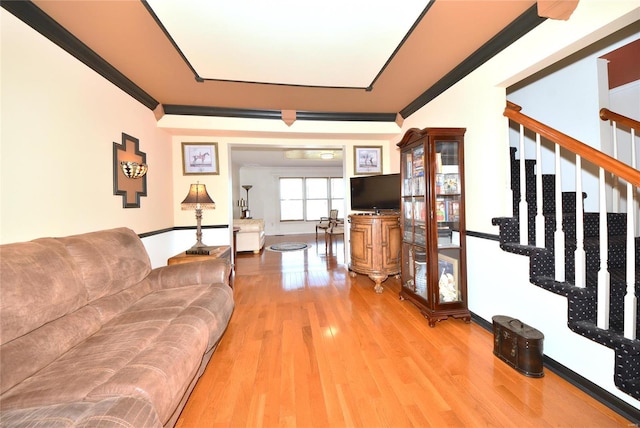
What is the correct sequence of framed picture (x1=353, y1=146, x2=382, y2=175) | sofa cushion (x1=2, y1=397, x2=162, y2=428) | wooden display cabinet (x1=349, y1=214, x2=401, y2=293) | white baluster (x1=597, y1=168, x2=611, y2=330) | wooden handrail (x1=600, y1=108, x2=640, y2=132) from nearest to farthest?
sofa cushion (x1=2, y1=397, x2=162, y2=428) < white baluster (x1=597, y1=168, x2=611, y2=330) < wooden handrail (x1=600, y1=108, x2=640, y2=132) < wooden display cabinet (x1=349, y1=214, x2=401, y2=293) < framed picture (x1=353, y1=146, x2=382, y2=175)

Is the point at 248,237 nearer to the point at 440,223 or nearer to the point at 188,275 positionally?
the point at 188,275

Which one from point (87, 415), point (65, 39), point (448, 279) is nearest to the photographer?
point (87, 415)

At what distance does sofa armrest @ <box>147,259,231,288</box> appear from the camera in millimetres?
2172

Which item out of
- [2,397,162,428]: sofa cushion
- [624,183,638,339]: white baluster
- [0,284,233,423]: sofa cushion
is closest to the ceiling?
[624,183,638,339]: white baluster

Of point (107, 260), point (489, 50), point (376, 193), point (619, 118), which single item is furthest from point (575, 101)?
point (107, 260)

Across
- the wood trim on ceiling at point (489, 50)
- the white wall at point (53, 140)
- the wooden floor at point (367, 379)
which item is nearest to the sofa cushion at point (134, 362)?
the wooden floor at point (367, 379)

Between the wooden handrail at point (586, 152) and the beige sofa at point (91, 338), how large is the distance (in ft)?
7.93

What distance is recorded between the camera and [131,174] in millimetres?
2549

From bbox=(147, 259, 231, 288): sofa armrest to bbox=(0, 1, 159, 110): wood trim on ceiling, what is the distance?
5.88 feet

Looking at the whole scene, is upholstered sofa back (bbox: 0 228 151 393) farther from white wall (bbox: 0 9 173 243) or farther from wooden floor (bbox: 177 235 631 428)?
wooden floor (bbox: 177 235 631 428)

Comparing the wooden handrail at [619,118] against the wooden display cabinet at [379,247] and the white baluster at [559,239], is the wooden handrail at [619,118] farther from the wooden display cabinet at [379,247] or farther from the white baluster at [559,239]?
the wooden display cabinet at [379,247]

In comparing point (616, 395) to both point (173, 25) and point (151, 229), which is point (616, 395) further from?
point (151, 229)

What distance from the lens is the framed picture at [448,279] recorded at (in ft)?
8.23

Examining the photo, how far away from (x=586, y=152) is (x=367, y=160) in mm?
2949
